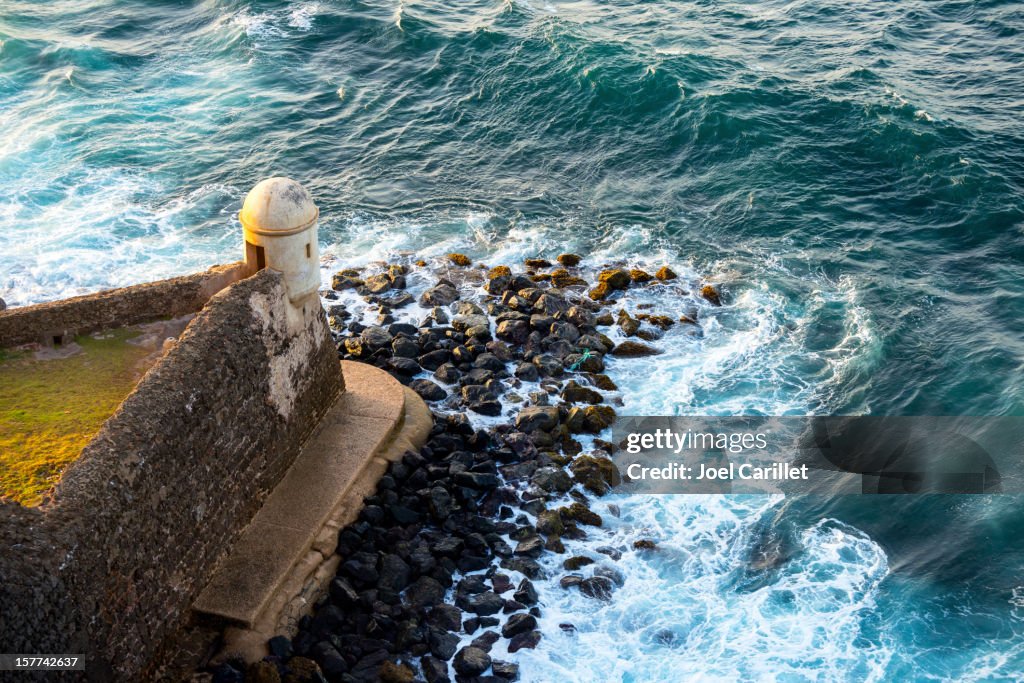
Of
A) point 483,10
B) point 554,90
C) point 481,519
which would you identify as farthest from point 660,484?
point 483,10

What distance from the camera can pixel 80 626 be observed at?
11.0 meters

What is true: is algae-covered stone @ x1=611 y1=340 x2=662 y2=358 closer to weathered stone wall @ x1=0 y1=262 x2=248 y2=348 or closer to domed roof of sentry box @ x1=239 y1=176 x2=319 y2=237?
domed roof of sentry box @ x1=239 y1=176 x2=319 y2=237

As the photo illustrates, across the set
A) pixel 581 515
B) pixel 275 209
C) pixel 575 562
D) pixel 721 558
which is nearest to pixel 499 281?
pixel 581 515

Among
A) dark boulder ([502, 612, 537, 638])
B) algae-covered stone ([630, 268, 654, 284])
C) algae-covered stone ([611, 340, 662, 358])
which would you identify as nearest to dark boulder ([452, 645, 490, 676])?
dark boulder ([502, 612, 537, 638])

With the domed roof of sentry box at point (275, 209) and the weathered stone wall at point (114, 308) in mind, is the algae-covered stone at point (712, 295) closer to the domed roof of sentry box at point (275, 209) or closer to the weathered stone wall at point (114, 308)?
the domed roof of sentry box at point (275, 209)

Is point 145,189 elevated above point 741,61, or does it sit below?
below

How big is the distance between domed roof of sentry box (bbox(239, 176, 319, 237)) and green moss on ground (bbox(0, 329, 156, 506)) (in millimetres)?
2767

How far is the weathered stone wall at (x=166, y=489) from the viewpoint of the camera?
35.0 ft

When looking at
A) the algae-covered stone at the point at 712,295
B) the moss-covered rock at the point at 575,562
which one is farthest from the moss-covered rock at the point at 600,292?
the moss-covered rock at the point at 575,562

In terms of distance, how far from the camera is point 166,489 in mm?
12547

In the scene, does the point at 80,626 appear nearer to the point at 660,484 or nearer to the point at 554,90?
the point at 660,484

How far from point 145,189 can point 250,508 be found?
1581cm

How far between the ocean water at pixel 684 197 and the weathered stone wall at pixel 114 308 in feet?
23.8

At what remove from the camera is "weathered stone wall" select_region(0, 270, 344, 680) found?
1066 centimetres
